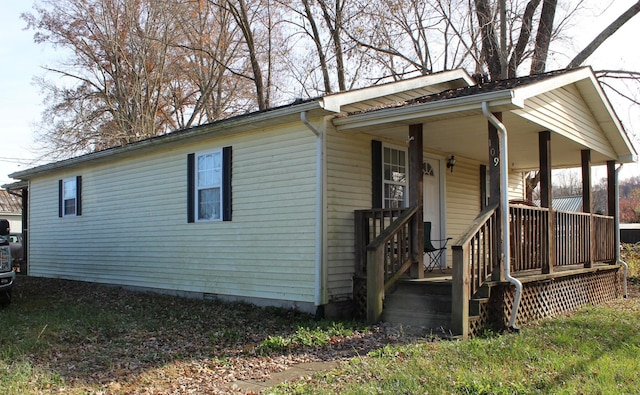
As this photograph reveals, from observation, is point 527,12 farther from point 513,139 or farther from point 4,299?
point 4,299

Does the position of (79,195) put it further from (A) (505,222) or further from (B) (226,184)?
(A) (505,222)

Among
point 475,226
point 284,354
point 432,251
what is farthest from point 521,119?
point 284,354

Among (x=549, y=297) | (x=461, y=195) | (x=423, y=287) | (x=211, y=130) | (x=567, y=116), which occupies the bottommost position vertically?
(x=549, y=297)

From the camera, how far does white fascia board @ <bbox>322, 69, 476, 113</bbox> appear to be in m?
8.21

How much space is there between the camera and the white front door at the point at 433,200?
1096 centimetres

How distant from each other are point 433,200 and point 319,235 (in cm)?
361

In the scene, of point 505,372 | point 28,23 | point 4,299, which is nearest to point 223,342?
point 505,372

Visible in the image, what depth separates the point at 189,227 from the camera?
10742 mm

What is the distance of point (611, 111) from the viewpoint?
34.4 feet

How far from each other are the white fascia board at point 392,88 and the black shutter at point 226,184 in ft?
8.06

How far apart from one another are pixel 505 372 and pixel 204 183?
6.75 metres

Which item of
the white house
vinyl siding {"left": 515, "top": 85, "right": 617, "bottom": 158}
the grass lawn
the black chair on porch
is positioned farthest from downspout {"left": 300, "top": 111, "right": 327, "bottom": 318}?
vinyl siding {"left": 515, "top": 85, "right": 617, "bottom": 158}

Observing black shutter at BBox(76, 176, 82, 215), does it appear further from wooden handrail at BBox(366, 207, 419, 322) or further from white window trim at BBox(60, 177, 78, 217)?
wooden handrail at BBox(366, 207, 419, 322)

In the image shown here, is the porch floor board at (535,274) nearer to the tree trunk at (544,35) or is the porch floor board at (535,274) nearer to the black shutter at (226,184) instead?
the black shutter at (226,184)
